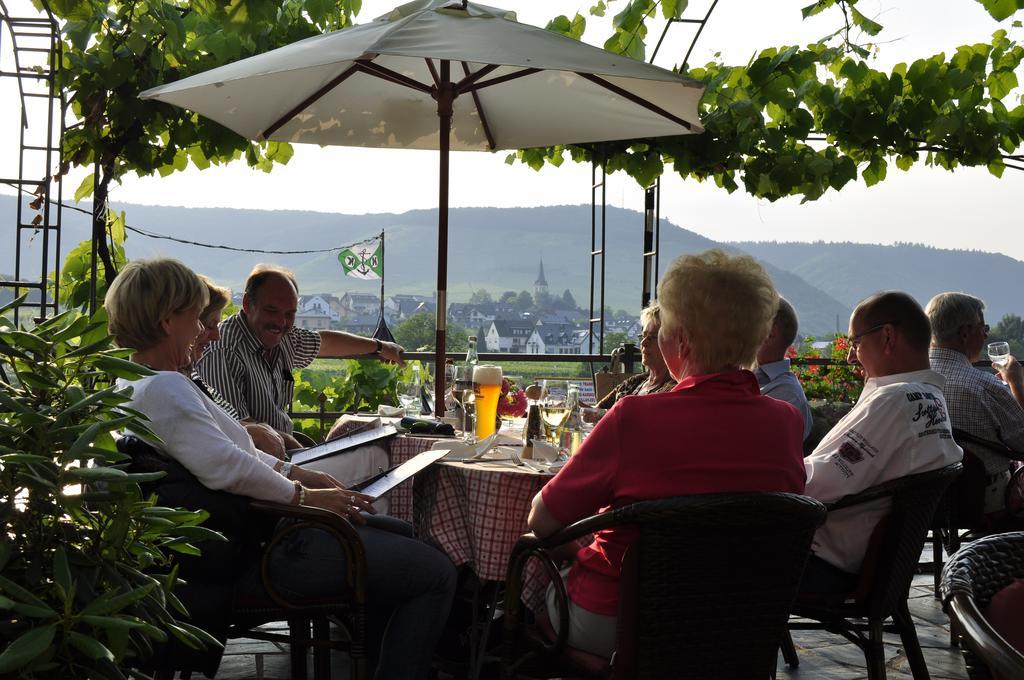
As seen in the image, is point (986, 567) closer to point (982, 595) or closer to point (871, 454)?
point (982, 595)

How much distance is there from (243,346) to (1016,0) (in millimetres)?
3096

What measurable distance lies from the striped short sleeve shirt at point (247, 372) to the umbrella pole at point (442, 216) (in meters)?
0.66

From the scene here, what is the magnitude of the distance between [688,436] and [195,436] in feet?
3.79

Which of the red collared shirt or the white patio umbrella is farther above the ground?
the white patio umbrella

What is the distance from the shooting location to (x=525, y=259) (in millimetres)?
107312

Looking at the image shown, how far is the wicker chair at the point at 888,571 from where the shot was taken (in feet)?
8.27

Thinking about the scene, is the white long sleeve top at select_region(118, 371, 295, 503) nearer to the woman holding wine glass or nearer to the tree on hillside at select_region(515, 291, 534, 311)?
the woman holding wine glass

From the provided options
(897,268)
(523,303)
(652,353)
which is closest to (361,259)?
(652,353)

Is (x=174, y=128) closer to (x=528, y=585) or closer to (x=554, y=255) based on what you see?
(x=528, y=585)

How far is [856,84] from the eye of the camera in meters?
6.05

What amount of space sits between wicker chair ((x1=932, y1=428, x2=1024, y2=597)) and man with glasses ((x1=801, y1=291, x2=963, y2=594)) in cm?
127

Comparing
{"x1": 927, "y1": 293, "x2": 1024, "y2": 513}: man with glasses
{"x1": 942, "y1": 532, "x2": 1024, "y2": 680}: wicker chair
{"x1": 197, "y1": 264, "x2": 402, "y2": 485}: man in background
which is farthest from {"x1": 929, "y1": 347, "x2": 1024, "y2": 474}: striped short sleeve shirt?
{"x1": 197, "y1": 264, "x2": 402, "y2": 485}: man in background

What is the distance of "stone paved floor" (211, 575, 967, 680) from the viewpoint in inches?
134

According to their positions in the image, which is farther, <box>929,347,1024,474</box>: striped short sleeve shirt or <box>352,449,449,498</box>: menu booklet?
<box>929,347,1024,474</box>: striped short sleeve shirt
